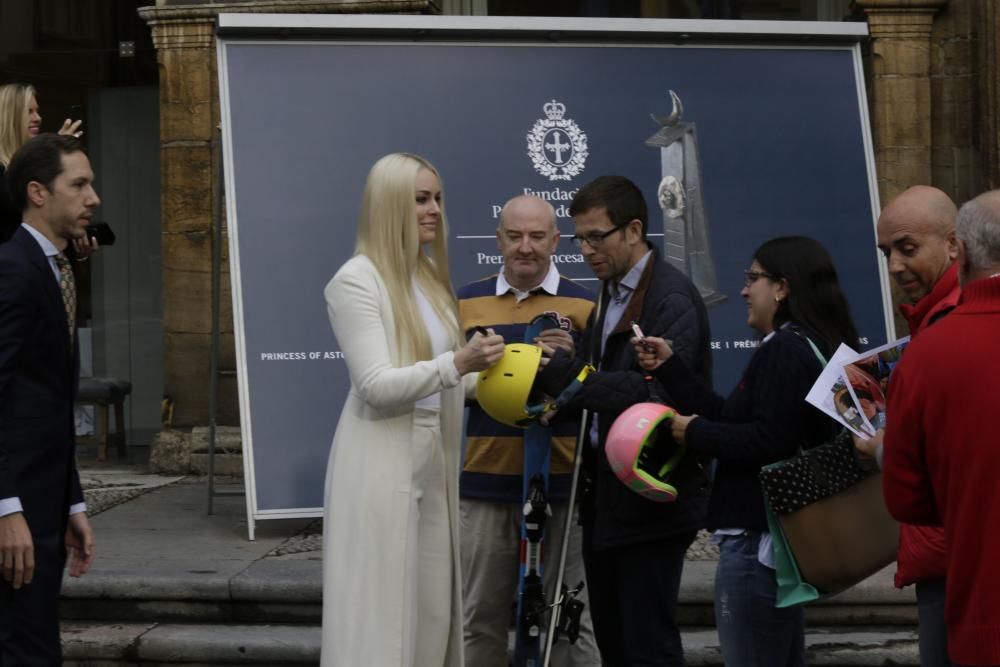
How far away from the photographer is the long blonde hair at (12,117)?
549cm

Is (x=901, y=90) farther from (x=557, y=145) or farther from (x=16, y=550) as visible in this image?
(x=16, y=550)

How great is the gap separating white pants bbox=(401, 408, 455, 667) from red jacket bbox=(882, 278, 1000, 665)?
1499 mm

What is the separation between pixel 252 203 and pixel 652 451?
3285 mm

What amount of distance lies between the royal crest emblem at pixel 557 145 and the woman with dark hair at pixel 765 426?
296 cm

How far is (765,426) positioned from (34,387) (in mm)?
1869

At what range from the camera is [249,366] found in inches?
260

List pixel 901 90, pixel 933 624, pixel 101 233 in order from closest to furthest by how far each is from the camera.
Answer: pixel 933 624 → pixel 101 233 → pixel 901 90

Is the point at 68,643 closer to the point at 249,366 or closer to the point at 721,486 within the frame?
the point at 249,366

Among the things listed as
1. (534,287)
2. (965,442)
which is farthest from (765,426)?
(534,287)

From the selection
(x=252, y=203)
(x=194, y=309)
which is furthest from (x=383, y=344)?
(x=194, y=309)

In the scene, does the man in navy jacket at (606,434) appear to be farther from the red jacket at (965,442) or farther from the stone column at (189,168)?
the stone column at (189,168)

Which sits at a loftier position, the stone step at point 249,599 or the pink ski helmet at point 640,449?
the pink ski helmet at point 640,449

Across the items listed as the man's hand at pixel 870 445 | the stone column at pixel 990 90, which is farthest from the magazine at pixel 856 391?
the stone column at pixel 990 90

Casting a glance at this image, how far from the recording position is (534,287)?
4898mm
